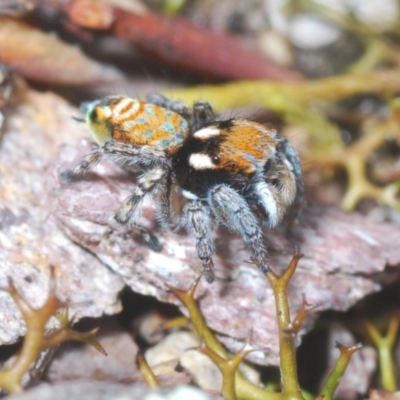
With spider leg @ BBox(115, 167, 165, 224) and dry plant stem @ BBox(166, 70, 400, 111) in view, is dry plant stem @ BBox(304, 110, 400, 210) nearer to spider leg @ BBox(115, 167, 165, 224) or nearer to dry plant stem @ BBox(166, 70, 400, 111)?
dry plant stem @ BBox(166, 70, 400, 111)

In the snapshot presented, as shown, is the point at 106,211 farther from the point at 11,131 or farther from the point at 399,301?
the point at 399,301

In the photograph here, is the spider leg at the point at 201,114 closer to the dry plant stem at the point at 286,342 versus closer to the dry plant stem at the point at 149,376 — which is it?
the dry plant stem at the point at 286,342

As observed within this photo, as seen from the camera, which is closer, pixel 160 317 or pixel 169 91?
pixel 160 317

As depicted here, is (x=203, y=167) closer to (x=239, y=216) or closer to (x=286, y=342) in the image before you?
(x=239, y=216)

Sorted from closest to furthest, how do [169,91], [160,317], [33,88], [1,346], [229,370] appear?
[229,370]
[1,346]
[160,317]
[33,88]
[169,91]

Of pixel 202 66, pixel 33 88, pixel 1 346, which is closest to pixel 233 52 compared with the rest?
pixel 202 66

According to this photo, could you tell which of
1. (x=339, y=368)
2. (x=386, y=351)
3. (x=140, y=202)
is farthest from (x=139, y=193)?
(x=386, y=351)
